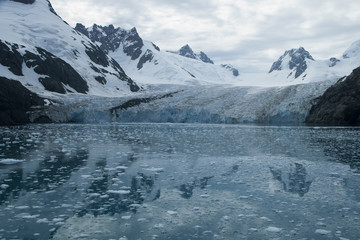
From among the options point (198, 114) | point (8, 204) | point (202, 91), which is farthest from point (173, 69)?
point (8, 204)

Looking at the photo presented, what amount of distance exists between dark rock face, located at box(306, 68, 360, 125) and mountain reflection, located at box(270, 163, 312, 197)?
40.6m

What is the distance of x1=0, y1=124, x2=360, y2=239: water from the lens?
702cm

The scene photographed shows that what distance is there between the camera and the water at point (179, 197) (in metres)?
7.02

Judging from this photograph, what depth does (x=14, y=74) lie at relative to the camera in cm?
7762

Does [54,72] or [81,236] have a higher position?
[54,72]

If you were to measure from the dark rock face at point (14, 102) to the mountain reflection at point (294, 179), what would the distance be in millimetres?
46881

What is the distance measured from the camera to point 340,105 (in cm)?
5056

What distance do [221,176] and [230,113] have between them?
162 feet

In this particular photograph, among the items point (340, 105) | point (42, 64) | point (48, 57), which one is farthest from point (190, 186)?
point (48, 57)

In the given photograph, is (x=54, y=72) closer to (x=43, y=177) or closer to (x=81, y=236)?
(x=43, y=177)

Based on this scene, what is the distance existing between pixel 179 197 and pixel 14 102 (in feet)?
178

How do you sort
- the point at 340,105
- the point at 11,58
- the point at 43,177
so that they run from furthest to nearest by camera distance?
the point at 11,58 < the point at 340,105 < the point at 43,177

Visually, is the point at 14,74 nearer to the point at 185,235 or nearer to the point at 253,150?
the point at 253,150

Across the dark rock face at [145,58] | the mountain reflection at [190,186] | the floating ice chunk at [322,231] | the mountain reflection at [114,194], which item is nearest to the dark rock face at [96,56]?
the dark rock face at [145,58]
